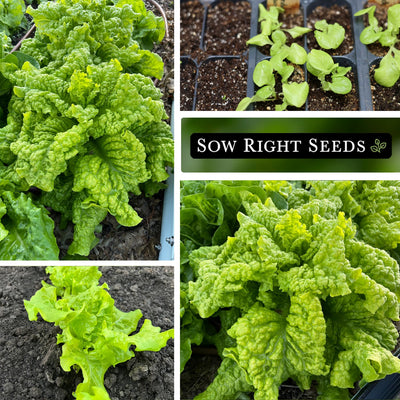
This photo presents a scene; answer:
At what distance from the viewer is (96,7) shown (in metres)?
1.94

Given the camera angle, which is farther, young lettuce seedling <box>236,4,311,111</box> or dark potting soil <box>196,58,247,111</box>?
dark potting soil <box>196,58,247,111</box>

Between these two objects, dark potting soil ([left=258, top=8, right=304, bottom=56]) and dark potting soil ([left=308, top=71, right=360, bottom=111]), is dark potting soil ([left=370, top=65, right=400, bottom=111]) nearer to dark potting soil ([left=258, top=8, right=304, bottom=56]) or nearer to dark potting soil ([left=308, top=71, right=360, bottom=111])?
dark potting soil ([left=308, top=71, right=360, bottom=111])

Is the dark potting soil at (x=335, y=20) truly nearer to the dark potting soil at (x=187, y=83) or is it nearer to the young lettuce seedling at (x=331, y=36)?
the young lettuce seedling at (x=331, y=36)

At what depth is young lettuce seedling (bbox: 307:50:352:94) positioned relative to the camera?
8.50ft

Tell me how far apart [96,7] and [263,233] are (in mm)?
1129

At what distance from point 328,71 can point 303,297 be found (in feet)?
5.03

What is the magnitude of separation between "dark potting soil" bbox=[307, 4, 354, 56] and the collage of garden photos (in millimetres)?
442

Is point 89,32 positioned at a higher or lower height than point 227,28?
lower

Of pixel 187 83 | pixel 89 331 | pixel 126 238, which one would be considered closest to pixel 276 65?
pixel 187 83

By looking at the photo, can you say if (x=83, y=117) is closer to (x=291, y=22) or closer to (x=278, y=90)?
(x=278, y=90)

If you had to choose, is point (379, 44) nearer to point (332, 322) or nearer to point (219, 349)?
point (332, 322)

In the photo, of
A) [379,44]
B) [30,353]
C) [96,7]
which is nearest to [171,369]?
[30,353]

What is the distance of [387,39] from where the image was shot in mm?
2764

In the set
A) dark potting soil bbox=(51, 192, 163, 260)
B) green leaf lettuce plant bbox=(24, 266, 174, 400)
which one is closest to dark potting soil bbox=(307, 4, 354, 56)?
dark potting soil bbox=(51, 192, 163, 260)
